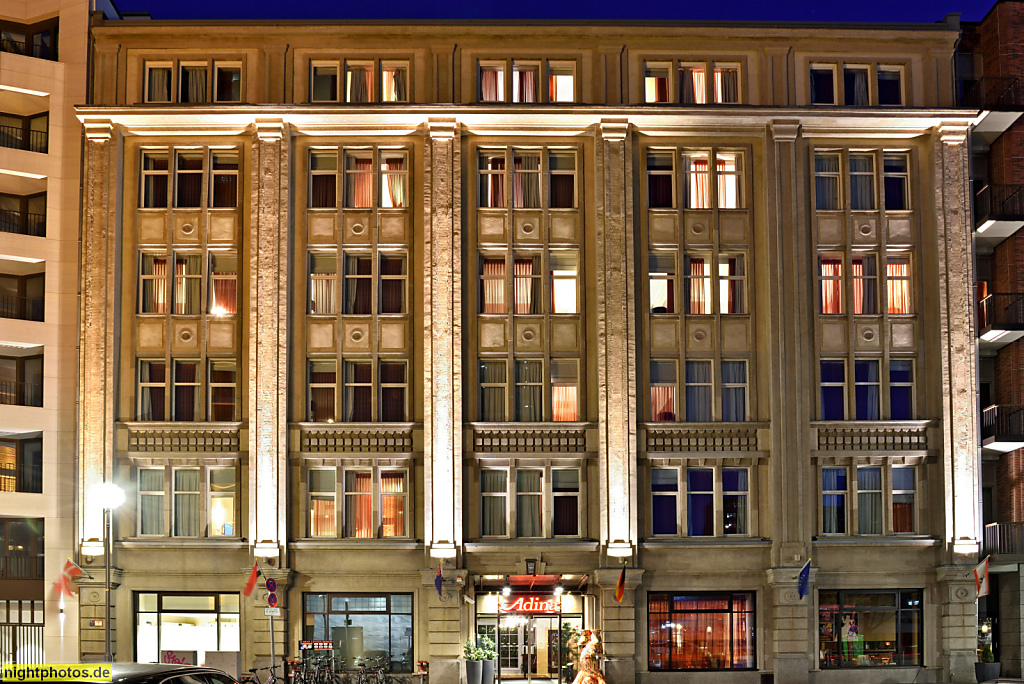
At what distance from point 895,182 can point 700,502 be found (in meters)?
12.5

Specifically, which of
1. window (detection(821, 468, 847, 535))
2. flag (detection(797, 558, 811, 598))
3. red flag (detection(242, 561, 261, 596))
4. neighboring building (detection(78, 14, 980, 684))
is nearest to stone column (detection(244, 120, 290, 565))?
neighboring building (detection(78, 14, 980, 684))

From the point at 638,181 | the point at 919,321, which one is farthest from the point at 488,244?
the point at 919,321

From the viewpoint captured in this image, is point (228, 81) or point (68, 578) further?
point (228, 81)

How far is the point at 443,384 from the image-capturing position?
3616 cm

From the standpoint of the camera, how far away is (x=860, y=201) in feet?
125

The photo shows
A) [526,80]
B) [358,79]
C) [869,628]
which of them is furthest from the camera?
[526,80]

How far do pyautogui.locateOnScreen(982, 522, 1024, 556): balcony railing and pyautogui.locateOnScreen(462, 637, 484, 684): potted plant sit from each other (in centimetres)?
1678

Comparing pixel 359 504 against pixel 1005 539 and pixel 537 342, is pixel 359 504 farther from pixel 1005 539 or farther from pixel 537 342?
pixel 1005 539

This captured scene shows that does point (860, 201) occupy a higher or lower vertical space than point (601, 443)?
higher

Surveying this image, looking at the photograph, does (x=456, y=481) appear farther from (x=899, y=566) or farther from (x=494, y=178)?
(x=899, y=566)

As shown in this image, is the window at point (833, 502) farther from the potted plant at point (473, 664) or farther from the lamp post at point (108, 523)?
the lamp post at point (108, 523)

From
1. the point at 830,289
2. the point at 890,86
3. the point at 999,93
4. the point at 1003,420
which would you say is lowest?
the point at 1003,420

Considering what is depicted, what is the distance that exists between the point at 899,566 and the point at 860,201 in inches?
468

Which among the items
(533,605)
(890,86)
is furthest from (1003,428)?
(533,605)
